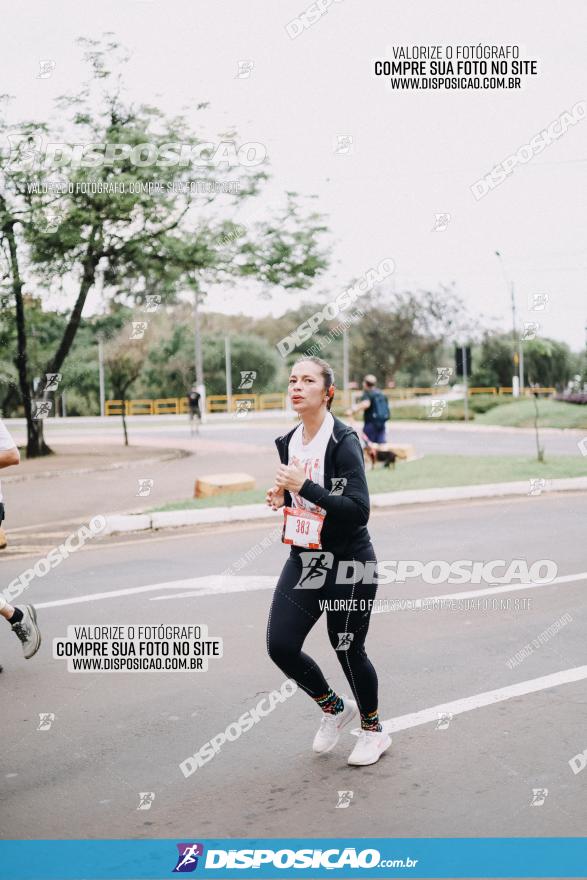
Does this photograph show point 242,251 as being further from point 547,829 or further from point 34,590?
point 547,829

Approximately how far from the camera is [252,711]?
5285 mm

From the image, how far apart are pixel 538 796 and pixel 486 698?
1260 millimetres

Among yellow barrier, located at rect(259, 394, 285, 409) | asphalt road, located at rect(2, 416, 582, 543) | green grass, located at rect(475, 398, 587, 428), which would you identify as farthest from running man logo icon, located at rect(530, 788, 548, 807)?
yellow barrier, located at rect(259, 394, 285, 409)

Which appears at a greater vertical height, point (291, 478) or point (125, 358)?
point (125, 358)

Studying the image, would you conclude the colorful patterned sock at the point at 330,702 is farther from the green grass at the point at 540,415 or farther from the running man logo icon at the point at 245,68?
the green grass at the point at 540,415

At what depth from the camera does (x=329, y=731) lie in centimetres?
473

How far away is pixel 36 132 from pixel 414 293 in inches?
1487

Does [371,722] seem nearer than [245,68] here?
Yes

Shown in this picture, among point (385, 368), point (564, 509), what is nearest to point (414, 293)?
point (385, 368)

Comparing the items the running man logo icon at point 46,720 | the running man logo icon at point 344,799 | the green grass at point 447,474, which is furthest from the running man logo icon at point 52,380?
the running man logo icon at point 344,799

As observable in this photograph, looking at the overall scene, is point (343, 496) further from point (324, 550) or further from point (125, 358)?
point (125, 358)

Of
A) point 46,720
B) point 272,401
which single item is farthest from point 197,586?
point 272,401

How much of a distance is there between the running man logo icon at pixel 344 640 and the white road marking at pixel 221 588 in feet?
10.3

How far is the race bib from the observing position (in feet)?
14.5
